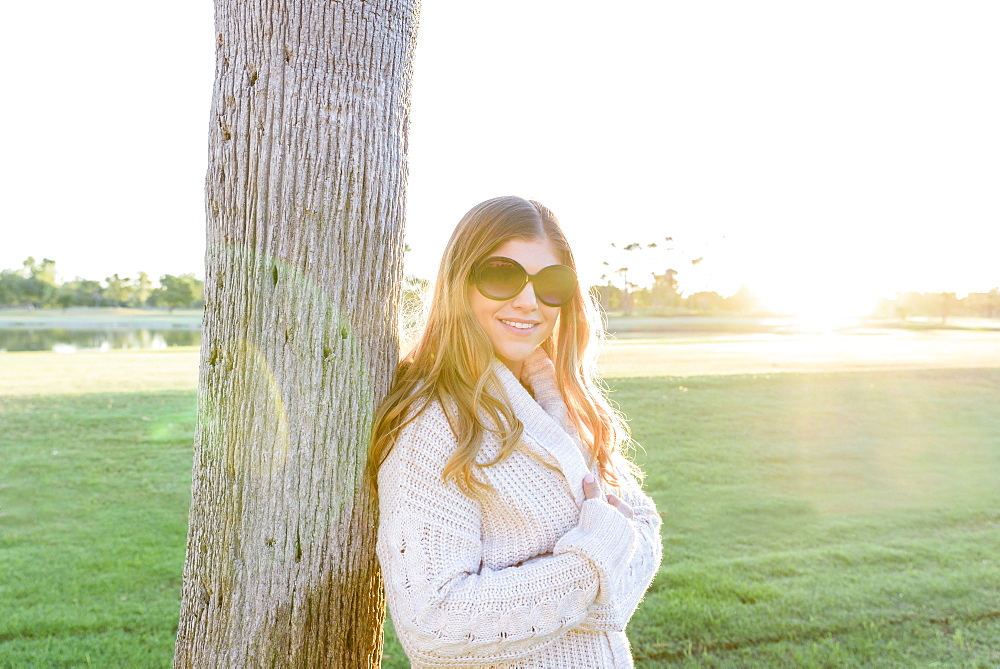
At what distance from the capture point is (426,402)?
73.0 inches

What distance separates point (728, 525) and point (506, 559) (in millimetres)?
4591

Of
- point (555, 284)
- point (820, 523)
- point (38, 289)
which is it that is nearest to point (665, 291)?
point (820, 523)

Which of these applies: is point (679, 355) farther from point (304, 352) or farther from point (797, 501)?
point (304, 352)

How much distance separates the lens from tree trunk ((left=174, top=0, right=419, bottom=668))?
1.84m

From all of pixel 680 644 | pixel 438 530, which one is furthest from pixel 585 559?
pixel 680 644

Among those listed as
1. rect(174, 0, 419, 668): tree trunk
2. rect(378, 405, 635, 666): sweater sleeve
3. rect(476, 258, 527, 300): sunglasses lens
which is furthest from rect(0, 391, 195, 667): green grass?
rect(476, 258, 527, 300): sunglasses lens

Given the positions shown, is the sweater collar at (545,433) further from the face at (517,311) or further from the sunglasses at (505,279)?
the sunglasses at (505,279)

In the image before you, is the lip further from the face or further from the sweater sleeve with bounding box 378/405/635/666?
the sweater sleeve with bounding box 378/405/635/666

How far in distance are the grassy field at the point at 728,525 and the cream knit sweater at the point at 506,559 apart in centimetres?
227

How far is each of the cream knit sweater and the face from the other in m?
0.28

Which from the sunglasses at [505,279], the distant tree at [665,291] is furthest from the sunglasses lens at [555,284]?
the distant tree at [665,291]

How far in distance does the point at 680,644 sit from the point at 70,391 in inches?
409

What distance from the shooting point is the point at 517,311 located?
81.7 inches

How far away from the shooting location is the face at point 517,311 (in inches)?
81.0
